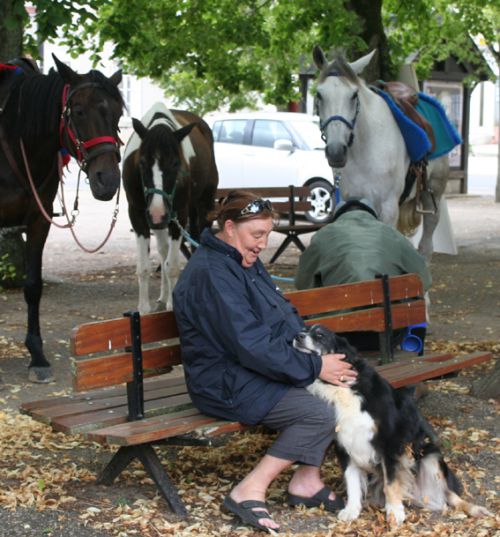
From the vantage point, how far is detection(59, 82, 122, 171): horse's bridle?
284 inches

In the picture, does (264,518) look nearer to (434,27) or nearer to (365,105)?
(365,105)

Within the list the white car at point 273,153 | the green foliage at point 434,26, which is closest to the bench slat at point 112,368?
the green foliage at point 434,26

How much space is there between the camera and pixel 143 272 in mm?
10352

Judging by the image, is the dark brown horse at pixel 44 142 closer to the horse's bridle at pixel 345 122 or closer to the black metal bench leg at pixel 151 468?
the horse's bridle at pixel 345 122

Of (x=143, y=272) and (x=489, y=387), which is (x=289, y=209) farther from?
(x=489, y=387)

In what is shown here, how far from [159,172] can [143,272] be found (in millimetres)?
1008

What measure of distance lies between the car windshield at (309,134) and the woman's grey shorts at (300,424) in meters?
16.1

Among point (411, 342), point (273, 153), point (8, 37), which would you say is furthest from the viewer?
point (273, 153)

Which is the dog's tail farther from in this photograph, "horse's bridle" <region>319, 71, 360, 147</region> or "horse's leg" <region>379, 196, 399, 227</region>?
"horse's leg" <region>379, 196, 399, 227</region>

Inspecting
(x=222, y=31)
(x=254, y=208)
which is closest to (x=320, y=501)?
(x=254, y=208)

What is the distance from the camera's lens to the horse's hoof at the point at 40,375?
762 cm

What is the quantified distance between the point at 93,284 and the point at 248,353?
8285mm

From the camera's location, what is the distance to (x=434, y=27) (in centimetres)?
1877

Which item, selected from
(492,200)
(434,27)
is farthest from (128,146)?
(492,200)
